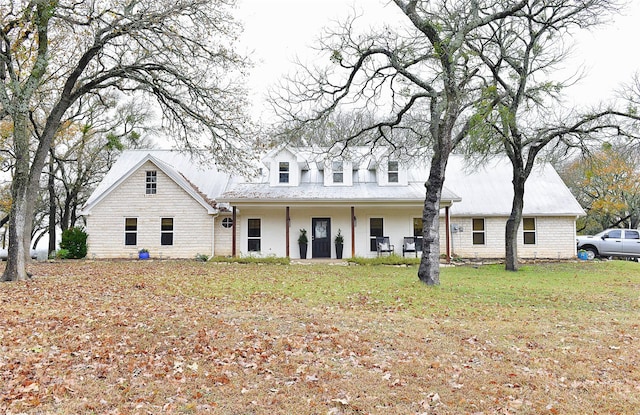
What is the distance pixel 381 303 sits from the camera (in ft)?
31.3

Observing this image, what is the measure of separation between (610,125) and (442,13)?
26.0ft

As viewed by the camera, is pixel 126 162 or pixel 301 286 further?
pixel 126 162

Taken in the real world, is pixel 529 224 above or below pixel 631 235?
above

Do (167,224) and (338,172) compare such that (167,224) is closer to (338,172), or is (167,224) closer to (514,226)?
(338,172)

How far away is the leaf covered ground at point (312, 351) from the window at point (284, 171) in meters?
12.0

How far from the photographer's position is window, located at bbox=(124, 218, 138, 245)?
2177cm

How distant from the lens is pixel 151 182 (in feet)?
71.8

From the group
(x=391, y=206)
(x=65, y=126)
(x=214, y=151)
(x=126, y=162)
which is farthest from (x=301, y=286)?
(x=65, y=126)

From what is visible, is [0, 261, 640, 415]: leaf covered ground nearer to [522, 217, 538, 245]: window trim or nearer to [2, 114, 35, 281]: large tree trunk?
[2, 114, 35, 281]: large tree trunk

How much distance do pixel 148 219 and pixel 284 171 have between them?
679 cm

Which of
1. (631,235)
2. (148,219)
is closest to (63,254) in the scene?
(148,219)

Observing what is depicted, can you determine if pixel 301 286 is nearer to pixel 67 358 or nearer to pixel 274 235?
pixel 67 358

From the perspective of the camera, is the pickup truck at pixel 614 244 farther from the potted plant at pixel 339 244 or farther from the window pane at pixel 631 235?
the potted plant at pixel 339 244

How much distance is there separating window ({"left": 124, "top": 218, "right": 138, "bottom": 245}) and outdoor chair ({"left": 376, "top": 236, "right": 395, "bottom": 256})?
11.3 m
